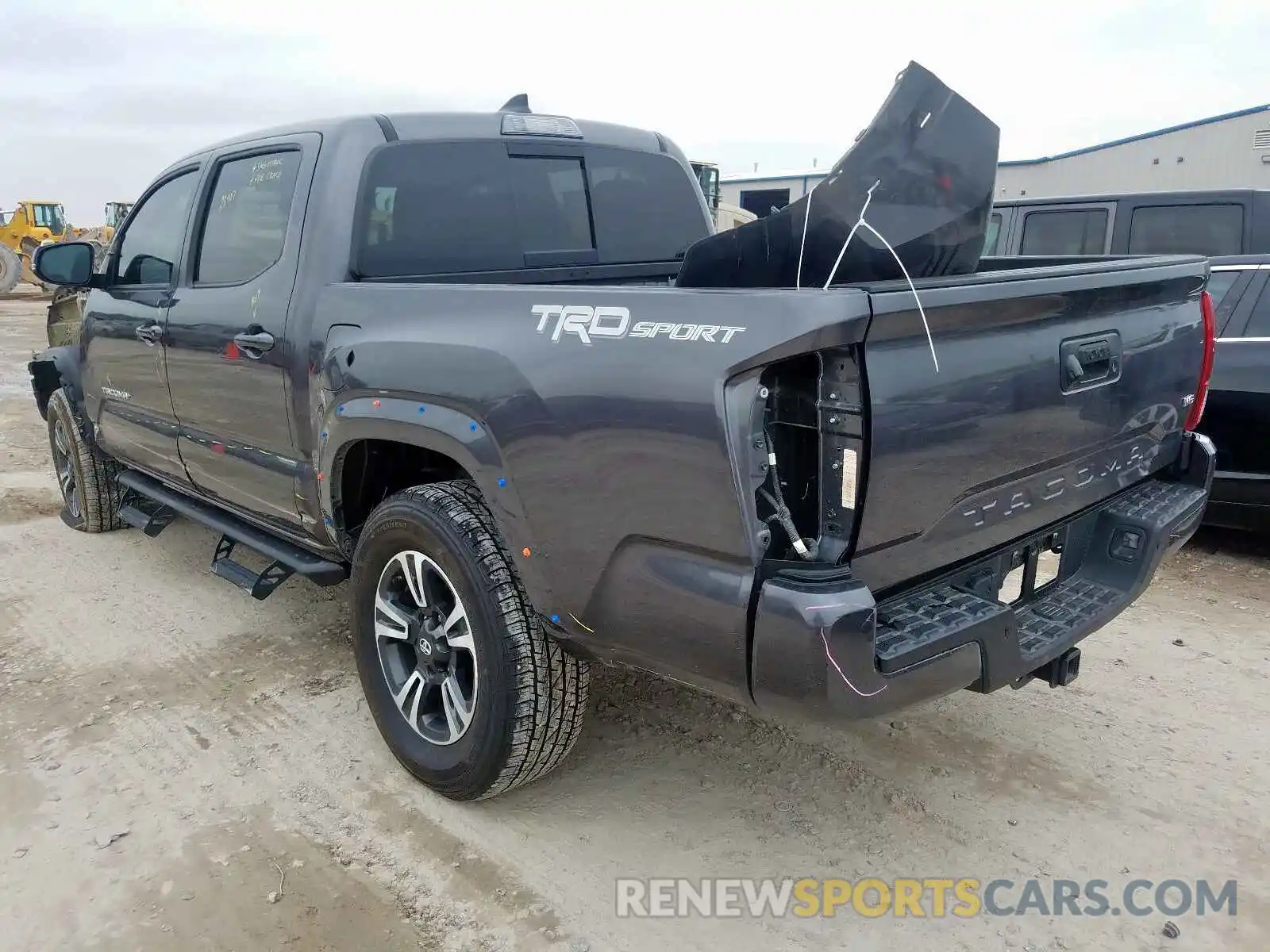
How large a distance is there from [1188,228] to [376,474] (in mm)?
7122

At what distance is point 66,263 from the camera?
4.52 m

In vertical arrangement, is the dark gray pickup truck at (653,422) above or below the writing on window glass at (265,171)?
below

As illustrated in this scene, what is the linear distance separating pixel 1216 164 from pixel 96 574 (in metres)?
19.8

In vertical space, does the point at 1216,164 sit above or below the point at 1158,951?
above

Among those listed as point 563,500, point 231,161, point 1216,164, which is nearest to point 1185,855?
point 563,500

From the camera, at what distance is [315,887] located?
2.58m

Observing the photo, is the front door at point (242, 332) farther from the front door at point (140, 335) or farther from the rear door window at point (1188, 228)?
the rear door window at point (1188, 228)

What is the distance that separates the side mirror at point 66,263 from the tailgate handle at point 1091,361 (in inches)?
166

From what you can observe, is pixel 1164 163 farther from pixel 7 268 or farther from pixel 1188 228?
pixel 7 268

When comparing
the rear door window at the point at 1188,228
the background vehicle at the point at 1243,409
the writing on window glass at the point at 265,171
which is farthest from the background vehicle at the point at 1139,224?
the writing on window glass at the point at 265,171

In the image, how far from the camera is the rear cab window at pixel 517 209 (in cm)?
335

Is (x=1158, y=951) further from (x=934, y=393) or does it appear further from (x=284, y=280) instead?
(x=284, y=280)

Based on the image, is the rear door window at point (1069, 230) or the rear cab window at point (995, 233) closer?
the rear door window at point (1069, 230)

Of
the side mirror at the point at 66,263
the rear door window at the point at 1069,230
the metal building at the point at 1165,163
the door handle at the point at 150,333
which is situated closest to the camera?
the door handle at the point at 150,333
